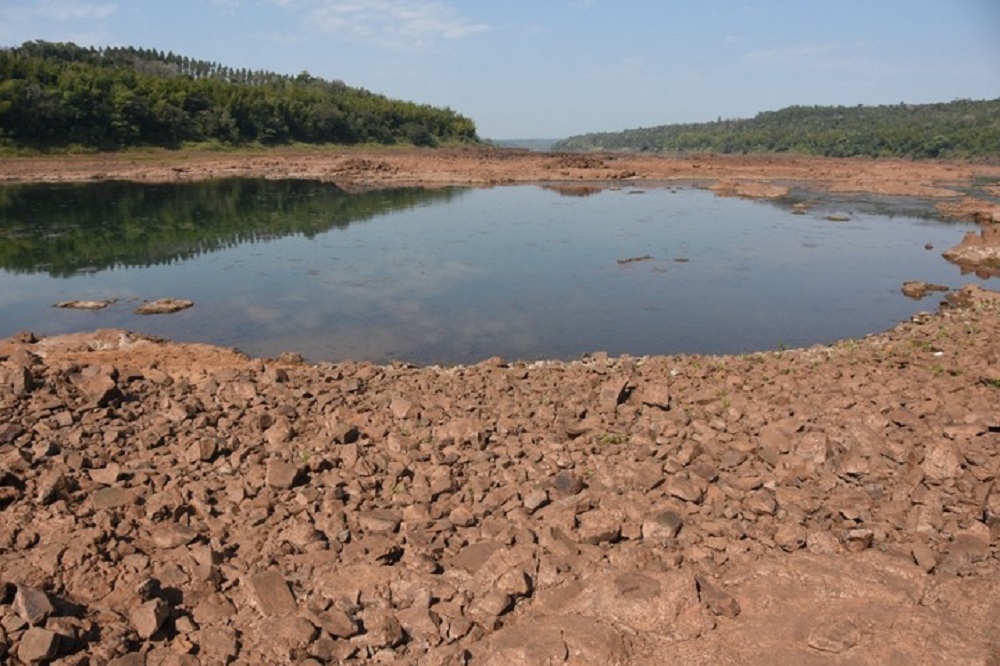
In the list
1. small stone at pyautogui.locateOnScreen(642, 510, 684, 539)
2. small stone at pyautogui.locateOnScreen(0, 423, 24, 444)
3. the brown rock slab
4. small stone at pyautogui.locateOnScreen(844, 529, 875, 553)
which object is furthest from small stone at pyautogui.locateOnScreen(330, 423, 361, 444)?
the brown rock slab

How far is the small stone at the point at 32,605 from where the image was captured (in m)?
4.14

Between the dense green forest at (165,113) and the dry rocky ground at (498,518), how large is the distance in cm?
4990

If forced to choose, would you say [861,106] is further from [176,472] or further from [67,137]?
[176,472]

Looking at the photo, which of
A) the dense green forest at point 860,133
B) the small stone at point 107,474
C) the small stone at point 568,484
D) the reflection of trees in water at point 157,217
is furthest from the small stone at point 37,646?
the dense green forest at point 860,133

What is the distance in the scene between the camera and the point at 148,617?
4.38 meters

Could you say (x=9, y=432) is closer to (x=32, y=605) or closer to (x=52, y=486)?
(x=52, y=486)

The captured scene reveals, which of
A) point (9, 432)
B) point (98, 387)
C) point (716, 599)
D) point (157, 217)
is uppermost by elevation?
point (157, 217)

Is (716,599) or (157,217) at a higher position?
(157,217)

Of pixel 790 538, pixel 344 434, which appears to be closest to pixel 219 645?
pixel 344 434

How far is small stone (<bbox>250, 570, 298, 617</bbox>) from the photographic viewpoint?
4.71 metres

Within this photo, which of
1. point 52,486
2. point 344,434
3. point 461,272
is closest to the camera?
point 52,486

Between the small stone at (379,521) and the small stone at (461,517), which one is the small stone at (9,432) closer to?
the small stone at (379,521)

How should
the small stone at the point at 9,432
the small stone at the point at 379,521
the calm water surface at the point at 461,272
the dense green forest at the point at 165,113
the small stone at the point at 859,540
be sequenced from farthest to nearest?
the dense green forest at the point at 165,113 < the calm water surface at the point at 461,272 < the small stone at the point at 9,432 < the small stone at the point at 379,521 < the small stone at the point at 859,540

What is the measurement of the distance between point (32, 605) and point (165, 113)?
6008 centimetres
